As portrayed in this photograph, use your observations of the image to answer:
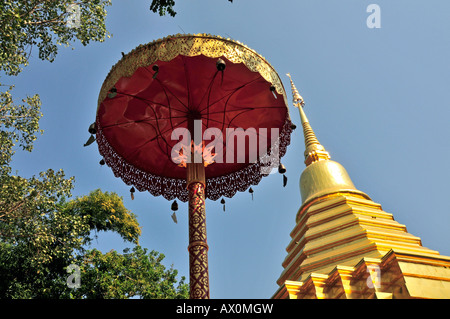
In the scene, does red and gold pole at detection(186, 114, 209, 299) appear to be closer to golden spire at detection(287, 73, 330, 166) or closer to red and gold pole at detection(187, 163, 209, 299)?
red and gold pole at detection(187, 163, 209, 299)

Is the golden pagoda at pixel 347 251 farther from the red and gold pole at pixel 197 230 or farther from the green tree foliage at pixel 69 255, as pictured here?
the red and gold pole at pixel 197 230

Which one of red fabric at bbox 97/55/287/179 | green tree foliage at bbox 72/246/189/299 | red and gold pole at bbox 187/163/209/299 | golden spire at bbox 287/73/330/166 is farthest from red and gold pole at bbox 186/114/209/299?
golden spire at bbox 287/73/330/166

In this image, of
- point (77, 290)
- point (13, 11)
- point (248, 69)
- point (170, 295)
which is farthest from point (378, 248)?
point (13, 11)

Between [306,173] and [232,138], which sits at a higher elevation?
[306,173]

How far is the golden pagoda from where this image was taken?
34.4 feet

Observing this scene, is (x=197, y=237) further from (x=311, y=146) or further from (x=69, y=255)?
(x=311, y=146)

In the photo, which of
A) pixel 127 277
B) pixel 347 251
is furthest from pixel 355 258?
pixel 127 277

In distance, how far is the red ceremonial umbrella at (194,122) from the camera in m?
5.40

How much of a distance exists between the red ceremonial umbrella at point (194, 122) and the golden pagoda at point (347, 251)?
531cm

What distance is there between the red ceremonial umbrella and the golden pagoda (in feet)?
17.4

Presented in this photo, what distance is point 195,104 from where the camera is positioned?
6.15m

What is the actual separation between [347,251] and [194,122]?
8105 mm

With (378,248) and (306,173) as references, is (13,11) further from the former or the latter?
(306,173)

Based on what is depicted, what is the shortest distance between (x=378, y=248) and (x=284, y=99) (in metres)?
7.81
